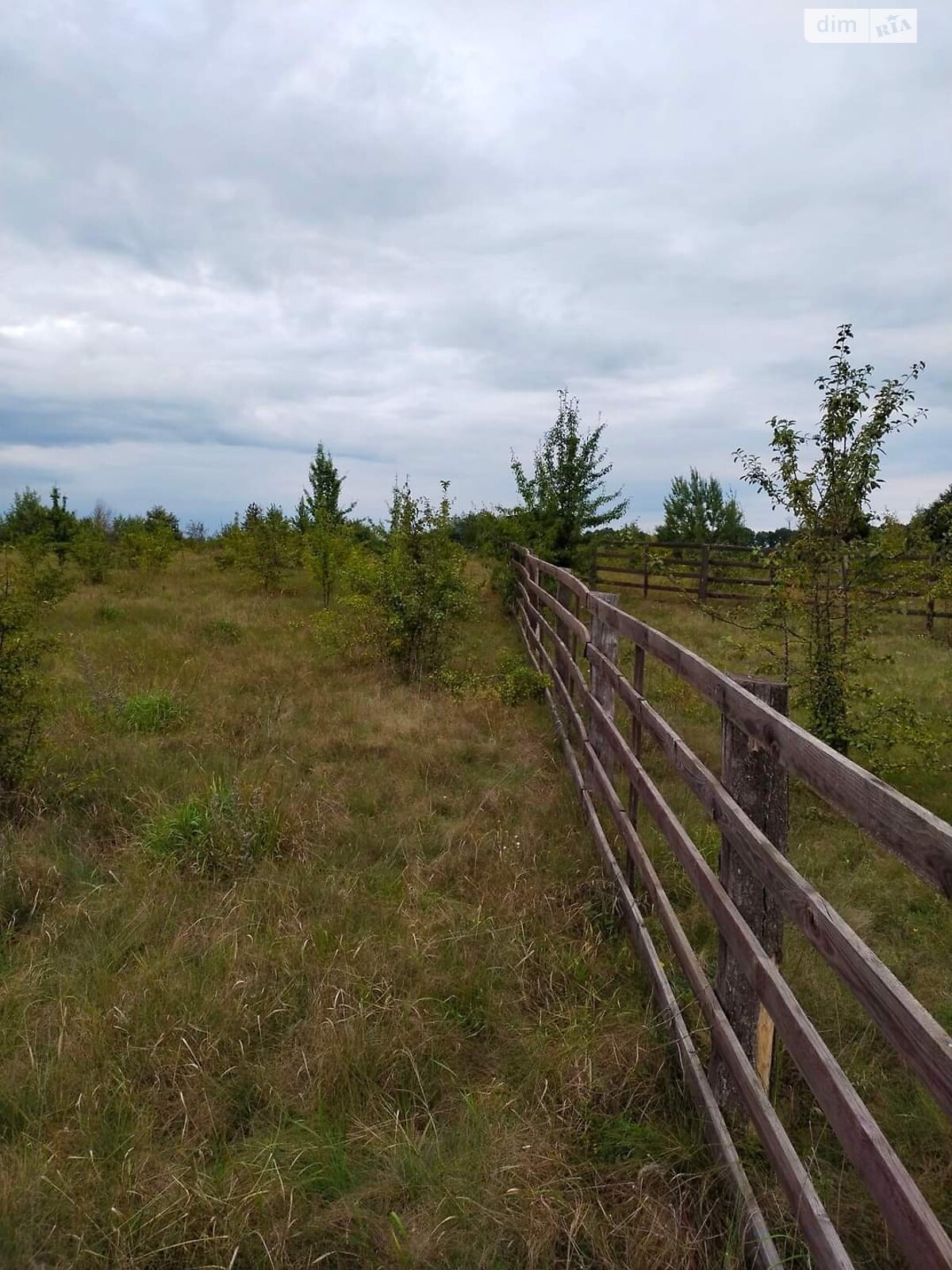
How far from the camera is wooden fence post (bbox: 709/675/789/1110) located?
216cm

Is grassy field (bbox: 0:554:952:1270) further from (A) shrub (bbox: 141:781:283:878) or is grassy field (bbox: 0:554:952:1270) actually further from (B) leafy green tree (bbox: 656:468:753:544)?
(B) leafy green tree (bbox: 656:468:753:544)

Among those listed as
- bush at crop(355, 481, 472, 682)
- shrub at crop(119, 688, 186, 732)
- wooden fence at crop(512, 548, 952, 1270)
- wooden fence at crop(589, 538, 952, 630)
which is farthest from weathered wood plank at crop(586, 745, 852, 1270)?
bush at crop(355, 481, 472, 682)

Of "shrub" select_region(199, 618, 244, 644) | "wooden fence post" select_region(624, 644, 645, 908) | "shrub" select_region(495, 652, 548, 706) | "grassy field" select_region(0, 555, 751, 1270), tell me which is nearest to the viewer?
"grassy field" select_region(0, 555, 751, 1270)

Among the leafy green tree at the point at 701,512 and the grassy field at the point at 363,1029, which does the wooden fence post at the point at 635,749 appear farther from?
the leafy green tree at the point at 701,512

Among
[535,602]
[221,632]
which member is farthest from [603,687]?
[221,632]

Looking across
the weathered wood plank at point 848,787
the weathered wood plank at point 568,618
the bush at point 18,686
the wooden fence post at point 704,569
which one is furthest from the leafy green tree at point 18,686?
the wooden fence post at point 704,569

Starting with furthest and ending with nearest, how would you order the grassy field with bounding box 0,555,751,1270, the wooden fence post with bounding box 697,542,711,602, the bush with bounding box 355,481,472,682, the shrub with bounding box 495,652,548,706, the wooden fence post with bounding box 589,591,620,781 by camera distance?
the wooden fence post with bounding box 697,542,711,602 → the bush with bounding box 355,481,472,682 → the shrub with bounding box 495,652,548,706 → the wooden fence post with bounding box 589,591,620,781 → the grassy field with bounding box 0,555,751,1270

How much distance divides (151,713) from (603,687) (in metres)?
4.03

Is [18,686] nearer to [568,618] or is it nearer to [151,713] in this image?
[151,713]

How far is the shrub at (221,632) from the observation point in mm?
10086

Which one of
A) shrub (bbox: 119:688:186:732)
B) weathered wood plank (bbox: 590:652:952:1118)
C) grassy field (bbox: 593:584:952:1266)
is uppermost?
weathered wood plank (bbox: 590:652:952:1118)

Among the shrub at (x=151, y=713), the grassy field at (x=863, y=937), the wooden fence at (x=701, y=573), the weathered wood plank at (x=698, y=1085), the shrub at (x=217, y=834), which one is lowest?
the grassy field at (x=863, y=937)

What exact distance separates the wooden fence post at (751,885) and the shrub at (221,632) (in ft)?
28.9

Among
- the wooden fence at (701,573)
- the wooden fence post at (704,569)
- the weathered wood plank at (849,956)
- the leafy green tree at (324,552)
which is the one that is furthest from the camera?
the wooden fence post at (704,569)
